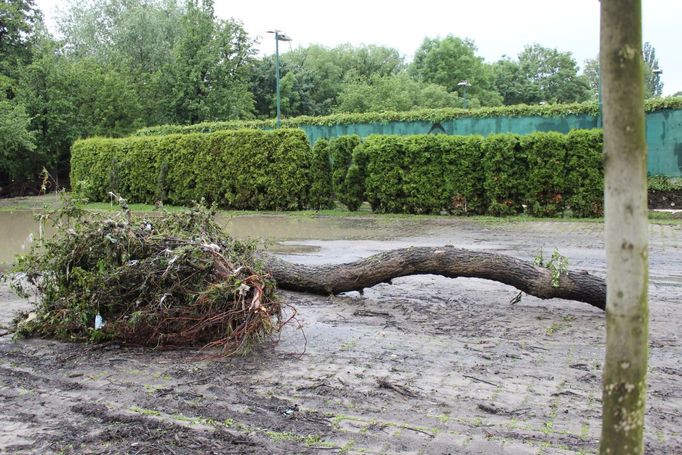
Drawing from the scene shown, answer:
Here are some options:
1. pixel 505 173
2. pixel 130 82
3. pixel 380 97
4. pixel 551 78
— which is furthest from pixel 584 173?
pixel 551 78

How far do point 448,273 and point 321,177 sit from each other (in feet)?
39.3

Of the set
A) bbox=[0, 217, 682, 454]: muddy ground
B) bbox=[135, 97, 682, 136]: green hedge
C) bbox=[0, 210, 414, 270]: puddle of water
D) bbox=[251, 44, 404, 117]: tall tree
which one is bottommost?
bbox=[0, 217, 682, 454]: muddy ground

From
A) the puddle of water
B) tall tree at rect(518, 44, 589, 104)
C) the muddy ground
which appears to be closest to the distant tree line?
the puddle of water

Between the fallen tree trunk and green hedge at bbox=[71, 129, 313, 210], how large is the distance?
11556 millimetres

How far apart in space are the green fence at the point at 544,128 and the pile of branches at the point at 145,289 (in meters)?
14.1

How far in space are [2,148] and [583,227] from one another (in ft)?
60.2

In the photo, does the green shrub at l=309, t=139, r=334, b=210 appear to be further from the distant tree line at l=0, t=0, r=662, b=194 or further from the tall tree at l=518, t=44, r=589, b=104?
the tall tree at l=518, t=44, r=589, b=104

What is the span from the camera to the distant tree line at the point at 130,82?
25828mm

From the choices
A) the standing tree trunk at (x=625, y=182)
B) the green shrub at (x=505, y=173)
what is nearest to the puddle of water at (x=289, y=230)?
the green shrub at (x=505, y=173)

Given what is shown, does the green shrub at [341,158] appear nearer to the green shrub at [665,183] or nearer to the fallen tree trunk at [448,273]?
the green shrub at [665,183]

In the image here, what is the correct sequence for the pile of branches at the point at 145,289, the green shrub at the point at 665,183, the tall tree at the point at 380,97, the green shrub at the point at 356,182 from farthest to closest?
the tall tree at the point at 380,97 < the green shrub at the point at 356,182 < the green shrub at the point at 665,183 < the pile of branches at the point at 145,289

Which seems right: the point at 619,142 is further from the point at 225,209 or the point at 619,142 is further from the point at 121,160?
the point at 121,160

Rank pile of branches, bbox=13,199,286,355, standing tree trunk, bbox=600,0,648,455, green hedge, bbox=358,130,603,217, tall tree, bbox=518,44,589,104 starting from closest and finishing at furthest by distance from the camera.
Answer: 1. standing tree trunk, bbox=600,0,648,455
2. pile of branches, bbox=13,199,286,355
3. green hedge, bbox=358,130,603,217
4. tall tree, bbox=518,44,589,104

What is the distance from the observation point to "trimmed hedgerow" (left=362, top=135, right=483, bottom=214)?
16.4 meters
